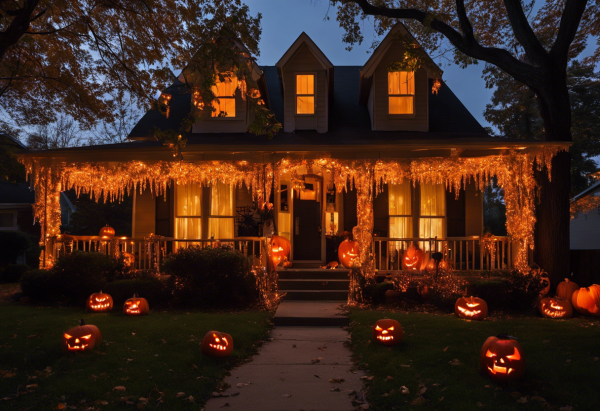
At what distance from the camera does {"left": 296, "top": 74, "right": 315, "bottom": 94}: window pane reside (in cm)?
1266

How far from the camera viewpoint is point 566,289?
939 centimetres

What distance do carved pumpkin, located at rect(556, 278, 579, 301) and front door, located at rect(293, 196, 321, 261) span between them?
19.4 feet

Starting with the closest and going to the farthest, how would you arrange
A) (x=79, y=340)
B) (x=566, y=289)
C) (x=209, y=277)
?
1. (x=79, y=340)
2. (x=209, y=277)
3. (x=566, y=289)

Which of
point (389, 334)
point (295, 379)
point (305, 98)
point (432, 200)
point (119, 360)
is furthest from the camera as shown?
point (432, 200)

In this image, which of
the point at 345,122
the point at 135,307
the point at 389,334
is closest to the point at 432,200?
the point at 345,122

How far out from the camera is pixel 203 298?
366 inches

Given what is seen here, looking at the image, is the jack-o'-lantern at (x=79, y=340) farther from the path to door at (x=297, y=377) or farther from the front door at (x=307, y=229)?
the front door at (x=307, y=229)

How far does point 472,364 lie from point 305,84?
9.13m

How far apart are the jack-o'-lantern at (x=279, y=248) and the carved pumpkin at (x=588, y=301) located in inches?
252

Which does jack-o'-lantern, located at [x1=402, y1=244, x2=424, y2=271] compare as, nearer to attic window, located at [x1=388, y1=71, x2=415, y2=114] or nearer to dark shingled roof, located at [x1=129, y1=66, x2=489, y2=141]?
dark shingled roof, located at [x1=129, y1=66, x2=489, y2=141]

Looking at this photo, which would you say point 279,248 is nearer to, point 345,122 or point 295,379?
point 345,122

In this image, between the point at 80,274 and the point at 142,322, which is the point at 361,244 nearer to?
the point at 142,322

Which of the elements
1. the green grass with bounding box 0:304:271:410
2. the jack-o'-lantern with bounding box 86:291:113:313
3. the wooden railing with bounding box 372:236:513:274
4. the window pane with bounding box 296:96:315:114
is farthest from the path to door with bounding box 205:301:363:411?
the window pane with bounding box 296:96:315:114

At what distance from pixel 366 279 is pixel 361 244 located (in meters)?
0.82
